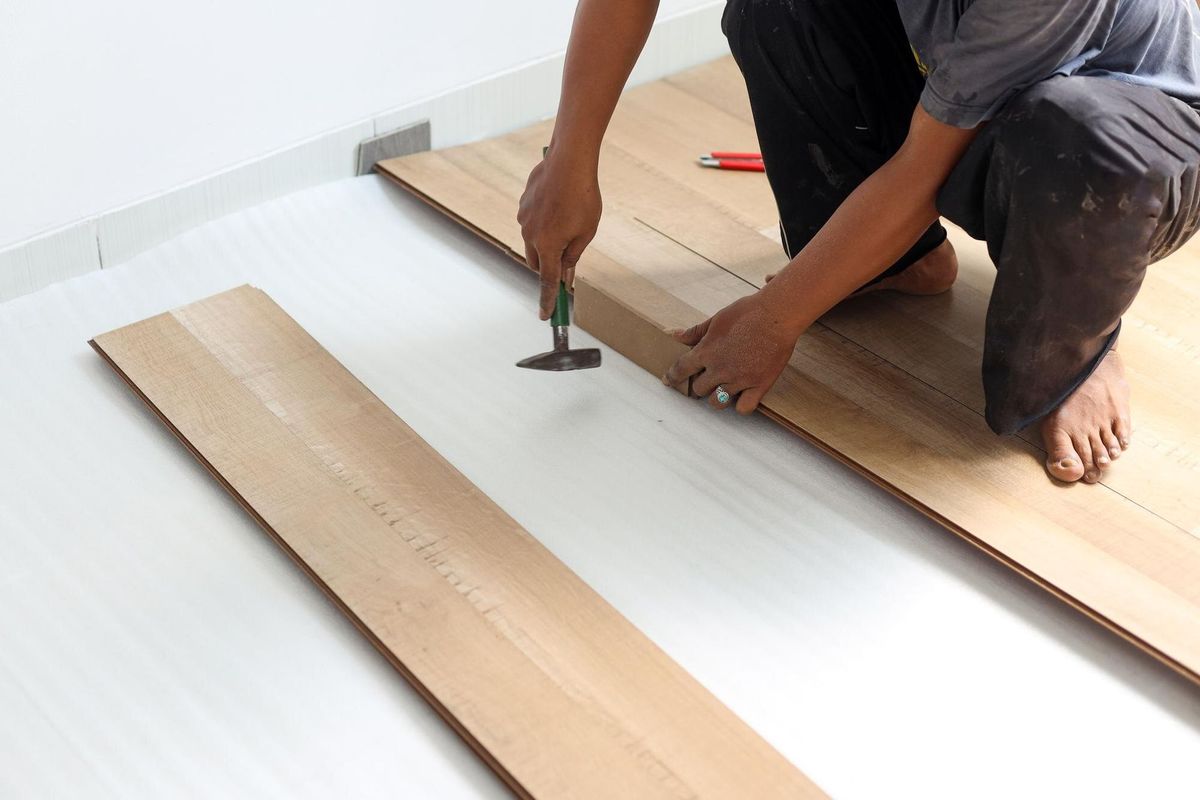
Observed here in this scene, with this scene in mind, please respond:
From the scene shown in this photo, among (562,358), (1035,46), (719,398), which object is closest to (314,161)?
(562,358)

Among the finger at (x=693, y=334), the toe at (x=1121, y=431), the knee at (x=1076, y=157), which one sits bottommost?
the toe at (x=1121, y=431)

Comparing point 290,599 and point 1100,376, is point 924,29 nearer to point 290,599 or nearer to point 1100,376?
point 1100,376

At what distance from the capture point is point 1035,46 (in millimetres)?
1665

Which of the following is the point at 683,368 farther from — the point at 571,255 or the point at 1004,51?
the point at 1004,51

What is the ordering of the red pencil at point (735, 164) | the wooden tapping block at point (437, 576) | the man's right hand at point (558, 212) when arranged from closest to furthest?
the wooden tapping block at point (437, 576) < the man's right hand at point (558, 212) < the red pencil at point (735, 164)

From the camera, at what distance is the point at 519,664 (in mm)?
1606

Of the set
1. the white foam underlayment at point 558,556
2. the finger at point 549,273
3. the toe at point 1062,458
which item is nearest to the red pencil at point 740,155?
the white foam underlayment at point 558,556

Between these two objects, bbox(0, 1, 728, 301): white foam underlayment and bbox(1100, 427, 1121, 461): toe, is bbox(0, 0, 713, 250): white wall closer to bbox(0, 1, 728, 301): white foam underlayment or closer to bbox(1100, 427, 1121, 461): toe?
bbox(0, 1, 728, 301): white foam underlayment

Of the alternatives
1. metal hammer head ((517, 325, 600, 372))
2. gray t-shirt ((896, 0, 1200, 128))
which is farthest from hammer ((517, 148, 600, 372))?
gray t-shirt ((896, 0, 1200, 128))

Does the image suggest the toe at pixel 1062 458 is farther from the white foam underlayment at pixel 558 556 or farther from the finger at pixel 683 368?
the finger at pixel 683 368

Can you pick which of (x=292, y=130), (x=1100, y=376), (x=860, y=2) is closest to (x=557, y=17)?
(x=292, y=130)

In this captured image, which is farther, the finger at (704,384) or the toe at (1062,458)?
the finger at (704,384)

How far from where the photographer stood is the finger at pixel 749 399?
6.75 feet

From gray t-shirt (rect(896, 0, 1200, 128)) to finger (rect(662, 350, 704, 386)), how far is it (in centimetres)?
59
